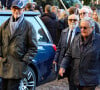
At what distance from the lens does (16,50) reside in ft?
15.9

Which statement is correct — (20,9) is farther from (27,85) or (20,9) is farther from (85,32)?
(27,85)

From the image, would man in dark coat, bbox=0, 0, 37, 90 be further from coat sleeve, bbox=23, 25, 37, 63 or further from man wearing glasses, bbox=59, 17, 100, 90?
man wearing glasses, bbox=59, 17, 100, 90

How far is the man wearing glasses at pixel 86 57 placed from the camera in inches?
183

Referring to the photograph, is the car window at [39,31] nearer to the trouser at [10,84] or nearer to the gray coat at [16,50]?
the gray coat at [16,50]

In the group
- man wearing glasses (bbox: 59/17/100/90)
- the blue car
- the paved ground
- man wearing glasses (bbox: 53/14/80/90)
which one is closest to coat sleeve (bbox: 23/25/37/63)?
man wearing glasses (bbox: 59/17/100/90)

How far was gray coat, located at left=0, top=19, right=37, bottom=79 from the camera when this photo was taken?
4859 millimetres

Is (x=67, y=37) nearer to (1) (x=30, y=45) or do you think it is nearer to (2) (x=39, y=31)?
(2) (x=39, y=31)

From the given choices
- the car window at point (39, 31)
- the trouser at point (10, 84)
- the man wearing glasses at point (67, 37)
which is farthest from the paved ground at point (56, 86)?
the trouser at point (10, 84)

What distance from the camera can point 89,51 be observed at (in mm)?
4645

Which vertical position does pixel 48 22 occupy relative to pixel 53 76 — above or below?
above

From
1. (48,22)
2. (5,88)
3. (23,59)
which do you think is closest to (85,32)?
(23,59)

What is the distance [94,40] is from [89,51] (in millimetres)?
181

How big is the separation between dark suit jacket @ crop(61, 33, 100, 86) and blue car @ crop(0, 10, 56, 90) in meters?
1.91

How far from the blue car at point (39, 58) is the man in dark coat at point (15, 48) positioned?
1.54 meters
